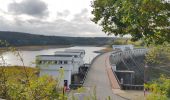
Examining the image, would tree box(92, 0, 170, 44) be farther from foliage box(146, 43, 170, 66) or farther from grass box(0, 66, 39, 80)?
grass box(0, 66, 39, 80)

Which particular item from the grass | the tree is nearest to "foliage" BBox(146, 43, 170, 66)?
the tree

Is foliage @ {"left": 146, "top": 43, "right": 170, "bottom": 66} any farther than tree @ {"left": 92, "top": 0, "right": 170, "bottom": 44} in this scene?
Yes

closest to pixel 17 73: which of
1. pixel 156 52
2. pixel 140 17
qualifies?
pixel 140 17

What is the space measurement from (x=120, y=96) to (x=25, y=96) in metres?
29.7

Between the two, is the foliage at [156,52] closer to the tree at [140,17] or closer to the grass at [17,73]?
the tree at [140,17]

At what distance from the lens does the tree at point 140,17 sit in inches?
420

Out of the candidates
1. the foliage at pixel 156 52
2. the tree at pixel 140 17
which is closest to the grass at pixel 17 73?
the tree at pixel 140 17

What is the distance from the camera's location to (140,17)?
34.9ft

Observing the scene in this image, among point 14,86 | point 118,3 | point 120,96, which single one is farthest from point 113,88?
point 14,86

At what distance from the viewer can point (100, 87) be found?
4312 cm

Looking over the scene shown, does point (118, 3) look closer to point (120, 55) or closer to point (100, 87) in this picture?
point (100, 87)

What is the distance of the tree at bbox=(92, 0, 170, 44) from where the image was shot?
1067 cm

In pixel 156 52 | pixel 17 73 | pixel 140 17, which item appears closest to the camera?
pixel 140 17

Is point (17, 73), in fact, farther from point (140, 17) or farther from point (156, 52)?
point (156, 52)
